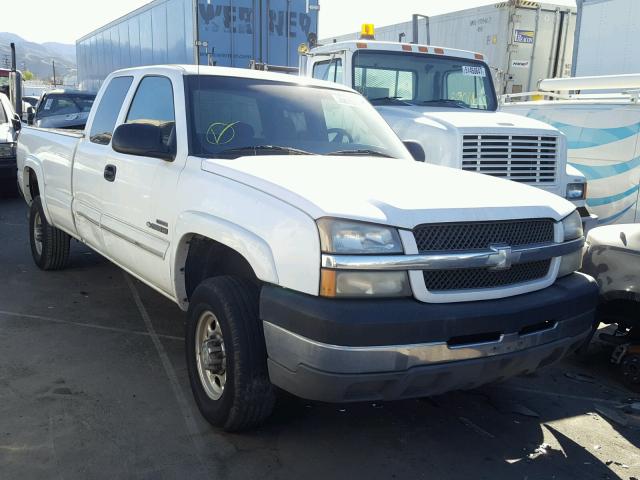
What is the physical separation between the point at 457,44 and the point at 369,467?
45.6 feet

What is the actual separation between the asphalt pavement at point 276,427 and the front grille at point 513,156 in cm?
213

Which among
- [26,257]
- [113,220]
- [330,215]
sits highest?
[330,215]

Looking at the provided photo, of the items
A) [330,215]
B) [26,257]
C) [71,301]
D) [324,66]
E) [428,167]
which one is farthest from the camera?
[324,66]

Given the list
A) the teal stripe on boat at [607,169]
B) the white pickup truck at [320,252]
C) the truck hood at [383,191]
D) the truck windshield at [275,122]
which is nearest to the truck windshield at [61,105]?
the white pickup truck at [320,252]

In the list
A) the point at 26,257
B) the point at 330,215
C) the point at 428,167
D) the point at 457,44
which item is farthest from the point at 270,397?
the point at 457,44

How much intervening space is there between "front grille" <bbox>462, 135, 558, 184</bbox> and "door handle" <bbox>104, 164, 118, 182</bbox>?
11.0ft

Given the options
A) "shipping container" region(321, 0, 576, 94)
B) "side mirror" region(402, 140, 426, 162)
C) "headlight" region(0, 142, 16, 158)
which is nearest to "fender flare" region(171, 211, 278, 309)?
"side mirror" region(402, 140, 426, 162)

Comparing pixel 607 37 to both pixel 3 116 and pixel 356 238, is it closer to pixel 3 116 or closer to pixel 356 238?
pixel 356 238

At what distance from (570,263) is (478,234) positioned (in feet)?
2.48

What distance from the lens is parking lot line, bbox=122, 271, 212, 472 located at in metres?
3.16

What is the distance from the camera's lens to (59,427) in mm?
3273

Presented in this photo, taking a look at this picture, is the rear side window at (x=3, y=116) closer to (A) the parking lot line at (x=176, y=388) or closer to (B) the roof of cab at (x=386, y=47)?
(B) the roof of cab at (x=386, y=47)

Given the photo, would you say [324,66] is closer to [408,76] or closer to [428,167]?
[408,76]

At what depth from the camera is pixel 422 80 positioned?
7320 millimetres
